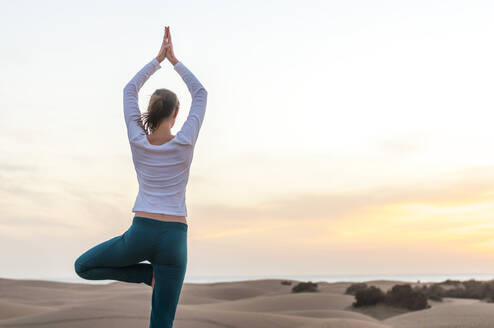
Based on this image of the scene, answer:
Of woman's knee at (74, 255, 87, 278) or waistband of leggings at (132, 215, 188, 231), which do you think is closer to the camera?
waistband of leggings at (132, 215, 188, 231)

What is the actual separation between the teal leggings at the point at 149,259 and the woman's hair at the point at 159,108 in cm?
66

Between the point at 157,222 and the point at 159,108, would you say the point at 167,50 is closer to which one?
the point at 159,108

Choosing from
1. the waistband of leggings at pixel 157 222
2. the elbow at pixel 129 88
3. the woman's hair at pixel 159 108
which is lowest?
the waistband of leggings at pixel 157 222

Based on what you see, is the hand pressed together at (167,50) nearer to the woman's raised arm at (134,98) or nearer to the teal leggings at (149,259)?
the woman's raised arm at (134,98)

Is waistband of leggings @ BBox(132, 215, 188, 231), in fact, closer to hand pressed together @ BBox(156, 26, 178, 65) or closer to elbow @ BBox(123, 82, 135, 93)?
elbow @ BBox(123, 82, 135, 93)

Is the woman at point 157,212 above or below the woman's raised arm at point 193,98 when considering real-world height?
below

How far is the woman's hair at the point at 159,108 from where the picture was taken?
388 centimetres

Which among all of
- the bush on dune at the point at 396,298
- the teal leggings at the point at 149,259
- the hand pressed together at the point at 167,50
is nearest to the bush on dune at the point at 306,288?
the bush on dune at the point at 396,298

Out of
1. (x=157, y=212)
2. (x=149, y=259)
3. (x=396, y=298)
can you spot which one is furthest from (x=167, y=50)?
(x=396, y=298)

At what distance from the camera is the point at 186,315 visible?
9.98 metres

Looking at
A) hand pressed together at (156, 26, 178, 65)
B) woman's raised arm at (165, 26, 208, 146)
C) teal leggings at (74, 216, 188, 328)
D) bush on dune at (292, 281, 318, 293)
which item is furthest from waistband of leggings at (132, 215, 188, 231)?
bush on dune at (292, 281, 318, 293)

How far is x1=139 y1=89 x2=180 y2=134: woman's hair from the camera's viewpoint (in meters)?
3.88

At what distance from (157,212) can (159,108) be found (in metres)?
0.72

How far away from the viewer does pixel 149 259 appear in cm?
380
